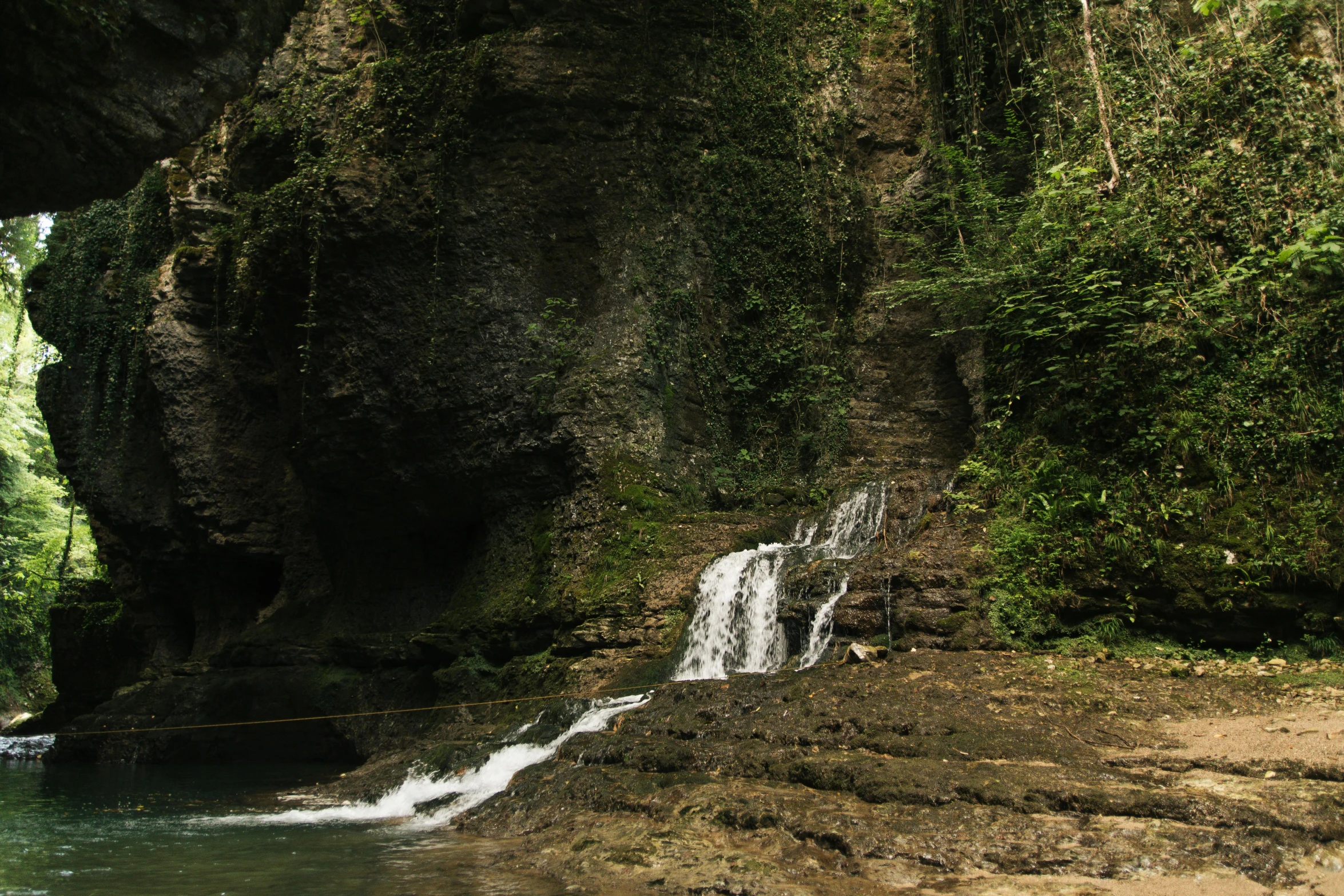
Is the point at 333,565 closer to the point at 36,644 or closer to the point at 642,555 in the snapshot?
the point at 642,555

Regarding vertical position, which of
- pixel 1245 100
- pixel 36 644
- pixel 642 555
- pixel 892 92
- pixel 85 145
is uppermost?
pixel 892 92

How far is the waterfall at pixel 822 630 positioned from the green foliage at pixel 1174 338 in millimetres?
1411

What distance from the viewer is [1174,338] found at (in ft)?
26.9

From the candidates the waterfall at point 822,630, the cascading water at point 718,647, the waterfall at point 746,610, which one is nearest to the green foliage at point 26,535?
the cascading water at point 718,647

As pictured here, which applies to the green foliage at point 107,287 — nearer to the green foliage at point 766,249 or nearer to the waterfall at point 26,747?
the waterfall at point 26,747

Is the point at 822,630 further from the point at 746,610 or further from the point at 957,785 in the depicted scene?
the point at 957,785

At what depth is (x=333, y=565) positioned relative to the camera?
16.0 m

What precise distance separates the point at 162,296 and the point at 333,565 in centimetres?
588

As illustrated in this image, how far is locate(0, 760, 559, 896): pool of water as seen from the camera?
16.0ft

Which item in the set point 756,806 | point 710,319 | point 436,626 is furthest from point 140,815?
point 710,319

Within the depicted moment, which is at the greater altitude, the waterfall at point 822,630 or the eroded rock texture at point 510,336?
the eroded rock texture at point 510,336

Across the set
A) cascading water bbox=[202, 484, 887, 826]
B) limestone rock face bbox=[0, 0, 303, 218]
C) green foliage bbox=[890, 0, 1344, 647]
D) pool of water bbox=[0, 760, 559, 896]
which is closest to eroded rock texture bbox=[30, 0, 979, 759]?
cascading water bbox=[202, 484, 887, 826]

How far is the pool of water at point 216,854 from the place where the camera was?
16.0ft

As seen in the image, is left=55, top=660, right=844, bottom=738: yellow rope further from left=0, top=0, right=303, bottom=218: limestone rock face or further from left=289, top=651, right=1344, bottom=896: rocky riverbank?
left=0, top=0, right=303, bottom=218: limestone rock face
